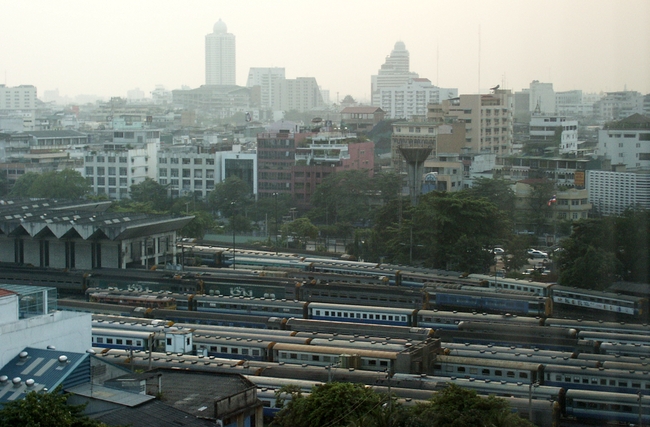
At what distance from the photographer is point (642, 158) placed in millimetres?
7391

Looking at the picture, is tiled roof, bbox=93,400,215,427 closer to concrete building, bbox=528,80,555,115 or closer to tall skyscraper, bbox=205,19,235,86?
concrete building, bbox=528,80,555,115

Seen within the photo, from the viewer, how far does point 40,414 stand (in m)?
3.32

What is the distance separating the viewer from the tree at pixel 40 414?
3.32 meters

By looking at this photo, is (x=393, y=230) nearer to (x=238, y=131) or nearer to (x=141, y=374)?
(x=141, y=374)

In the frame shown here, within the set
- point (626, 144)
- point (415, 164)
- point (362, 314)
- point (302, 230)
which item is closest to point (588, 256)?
point (362, 314)

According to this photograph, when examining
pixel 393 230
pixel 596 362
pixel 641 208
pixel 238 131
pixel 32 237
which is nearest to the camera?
pixel 596 362

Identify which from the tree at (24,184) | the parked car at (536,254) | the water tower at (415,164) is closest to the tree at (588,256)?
the parked car at (536,254)

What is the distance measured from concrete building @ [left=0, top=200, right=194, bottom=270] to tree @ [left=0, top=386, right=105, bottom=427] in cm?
501

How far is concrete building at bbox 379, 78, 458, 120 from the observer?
24.4m

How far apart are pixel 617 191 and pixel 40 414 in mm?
6976

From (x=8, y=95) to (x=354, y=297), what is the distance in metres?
25.6

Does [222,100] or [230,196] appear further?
[222,100]

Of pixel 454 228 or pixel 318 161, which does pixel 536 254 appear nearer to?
pixel 454 228

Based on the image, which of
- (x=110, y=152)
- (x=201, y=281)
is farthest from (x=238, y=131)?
(x=201, y=281)
